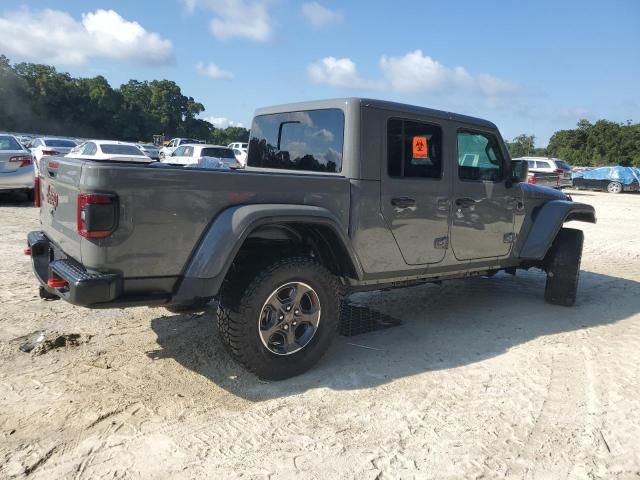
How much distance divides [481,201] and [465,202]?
0.26 metres

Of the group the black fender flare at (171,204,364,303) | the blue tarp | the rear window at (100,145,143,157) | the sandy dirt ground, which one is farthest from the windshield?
the blue tarp

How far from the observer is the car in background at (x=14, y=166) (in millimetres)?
11070

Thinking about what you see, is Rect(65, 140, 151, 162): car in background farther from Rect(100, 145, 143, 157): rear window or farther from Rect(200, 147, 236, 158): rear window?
Rect(200, 147, 236, 158): rear window

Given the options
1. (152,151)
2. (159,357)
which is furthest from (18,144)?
(152,151)

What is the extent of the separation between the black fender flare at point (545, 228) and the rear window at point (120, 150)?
1613cm

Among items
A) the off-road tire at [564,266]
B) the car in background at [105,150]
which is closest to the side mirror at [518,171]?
the off-road tire at [564,266]

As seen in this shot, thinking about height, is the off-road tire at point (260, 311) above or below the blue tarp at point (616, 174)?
below

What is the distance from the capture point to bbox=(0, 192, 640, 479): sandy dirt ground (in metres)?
2.69

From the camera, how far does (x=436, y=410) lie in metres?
3.29

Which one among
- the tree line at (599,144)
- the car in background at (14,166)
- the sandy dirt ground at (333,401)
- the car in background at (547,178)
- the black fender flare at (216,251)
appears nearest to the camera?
the sandy dirt ground at (333,401)

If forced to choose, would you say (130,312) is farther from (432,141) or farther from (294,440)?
(432,141)

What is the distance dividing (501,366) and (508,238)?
1.60 meters

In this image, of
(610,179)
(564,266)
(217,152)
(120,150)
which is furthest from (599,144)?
(564,266)

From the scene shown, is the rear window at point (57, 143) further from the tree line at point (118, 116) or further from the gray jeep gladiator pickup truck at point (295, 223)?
the tree line at point (118, 116)
